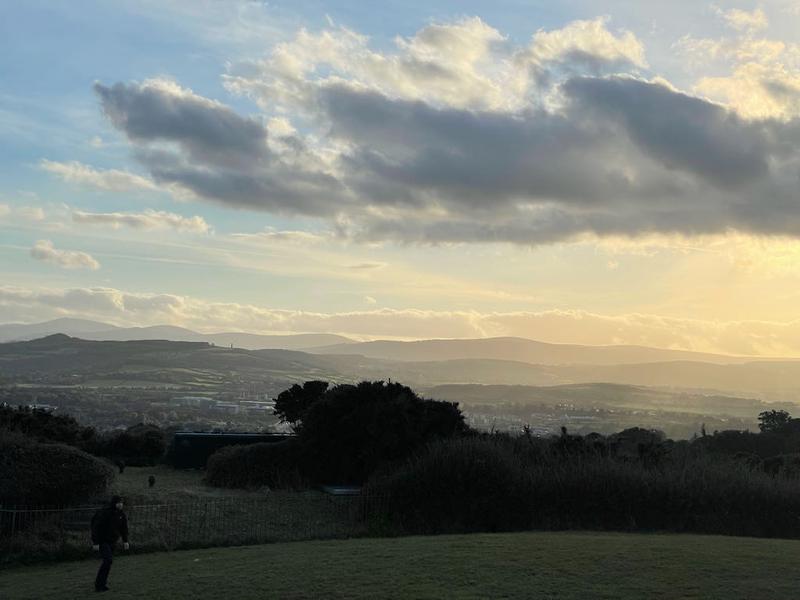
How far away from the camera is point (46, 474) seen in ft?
Answer: 70.3

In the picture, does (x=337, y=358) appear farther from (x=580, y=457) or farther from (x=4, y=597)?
(x=4, y=597)

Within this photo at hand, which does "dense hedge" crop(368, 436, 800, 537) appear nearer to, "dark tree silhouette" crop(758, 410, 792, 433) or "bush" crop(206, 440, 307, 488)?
"bush" crop(206, 440, 307, 488)

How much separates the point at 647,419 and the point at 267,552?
248ft

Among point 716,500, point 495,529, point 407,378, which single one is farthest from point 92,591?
point 407,378

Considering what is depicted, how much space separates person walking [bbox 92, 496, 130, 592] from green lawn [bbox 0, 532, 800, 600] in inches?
14.1

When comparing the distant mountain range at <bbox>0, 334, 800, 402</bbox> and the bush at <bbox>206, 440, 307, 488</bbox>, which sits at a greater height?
the distant mountain range at <bbox>0, 334, 800, 402</bbox>

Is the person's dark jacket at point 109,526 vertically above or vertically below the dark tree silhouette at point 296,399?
below

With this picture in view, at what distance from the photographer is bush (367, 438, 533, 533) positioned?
23.5m

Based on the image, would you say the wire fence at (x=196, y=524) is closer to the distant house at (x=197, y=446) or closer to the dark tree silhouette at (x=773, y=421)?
the distant house at (x=197, y=446)

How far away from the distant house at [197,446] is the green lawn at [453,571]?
20.2 metres

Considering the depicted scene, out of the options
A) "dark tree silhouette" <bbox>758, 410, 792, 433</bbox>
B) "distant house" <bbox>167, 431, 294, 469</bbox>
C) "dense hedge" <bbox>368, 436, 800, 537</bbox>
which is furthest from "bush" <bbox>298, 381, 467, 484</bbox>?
"dark tree silhouette" <bbox>758, 410, 792, 433</bbox>

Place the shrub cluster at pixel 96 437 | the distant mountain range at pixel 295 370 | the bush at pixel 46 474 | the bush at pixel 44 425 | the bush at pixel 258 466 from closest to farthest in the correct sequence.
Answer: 1. the bush at pixel 46 474
2. the bush at pixel 258 466
3. the bush at pixel 44 425
4. the shrub cluster at pixel 96 437
5. the distant mountain range at pixel 295 370

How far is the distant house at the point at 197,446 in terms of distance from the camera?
38.4 metres

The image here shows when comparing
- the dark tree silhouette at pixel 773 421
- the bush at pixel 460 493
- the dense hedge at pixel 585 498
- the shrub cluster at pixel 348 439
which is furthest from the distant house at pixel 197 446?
the dark tree silhouette at pixel 773 421
